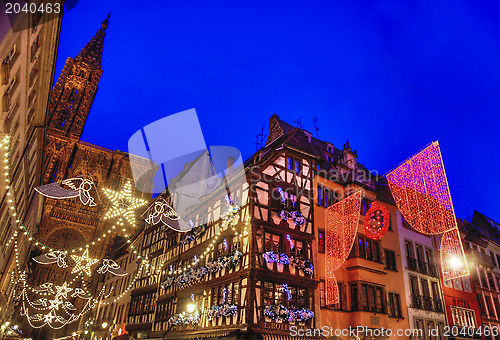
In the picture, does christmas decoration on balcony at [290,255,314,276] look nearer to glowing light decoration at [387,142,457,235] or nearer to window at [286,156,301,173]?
window at [286,156,301,173]

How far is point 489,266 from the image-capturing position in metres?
28.6

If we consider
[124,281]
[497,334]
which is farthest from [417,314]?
[124,281]

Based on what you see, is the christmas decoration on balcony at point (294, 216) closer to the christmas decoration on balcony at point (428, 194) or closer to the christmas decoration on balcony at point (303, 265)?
the christmas decoration on balcony at point (303, 265)

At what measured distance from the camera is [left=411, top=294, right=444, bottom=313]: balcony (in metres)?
21.0

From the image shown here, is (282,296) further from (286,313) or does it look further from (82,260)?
(82,260)

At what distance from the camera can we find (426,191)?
11.4 meters

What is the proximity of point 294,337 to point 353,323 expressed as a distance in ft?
12.1

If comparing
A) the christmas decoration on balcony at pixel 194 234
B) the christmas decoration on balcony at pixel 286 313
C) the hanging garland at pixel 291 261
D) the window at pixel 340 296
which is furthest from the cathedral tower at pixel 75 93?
the window at pixel 340 296

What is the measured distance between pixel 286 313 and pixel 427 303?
11363 mm

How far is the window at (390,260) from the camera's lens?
2095 cm

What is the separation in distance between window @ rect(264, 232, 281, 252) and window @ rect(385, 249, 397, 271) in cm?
764

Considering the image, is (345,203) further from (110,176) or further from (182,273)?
(110,176)

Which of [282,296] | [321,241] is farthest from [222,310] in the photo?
[321,241]

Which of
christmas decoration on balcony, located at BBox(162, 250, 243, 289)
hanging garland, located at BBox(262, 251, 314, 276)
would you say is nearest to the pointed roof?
christmas decoration on balcony, located at BBox(162, 250, 243, 289)
